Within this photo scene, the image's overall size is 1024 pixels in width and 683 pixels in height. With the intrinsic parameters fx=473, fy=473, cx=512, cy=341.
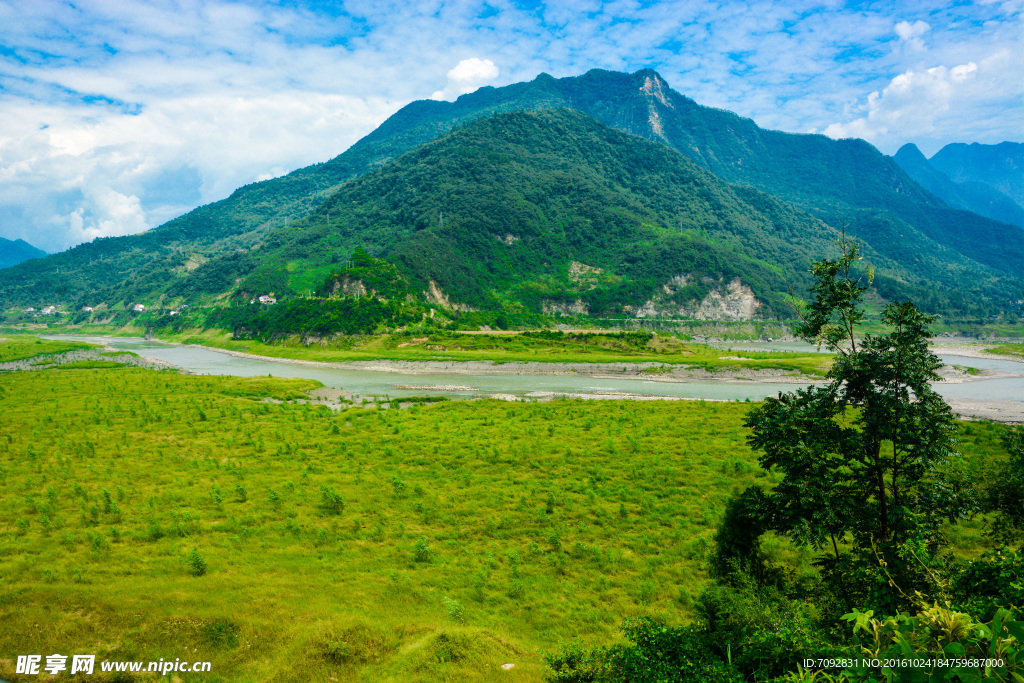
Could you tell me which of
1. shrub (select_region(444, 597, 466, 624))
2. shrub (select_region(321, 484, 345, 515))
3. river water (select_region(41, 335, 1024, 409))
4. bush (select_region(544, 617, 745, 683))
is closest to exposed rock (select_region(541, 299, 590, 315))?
river water (select_region(41, 335, 1024, 409))

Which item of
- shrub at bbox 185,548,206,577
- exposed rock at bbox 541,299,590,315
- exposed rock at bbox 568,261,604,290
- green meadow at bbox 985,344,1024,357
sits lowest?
shrub at bbox 185,548,206,577

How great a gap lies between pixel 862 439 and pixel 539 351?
77.7 metres

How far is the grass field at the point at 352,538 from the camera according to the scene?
453 inches

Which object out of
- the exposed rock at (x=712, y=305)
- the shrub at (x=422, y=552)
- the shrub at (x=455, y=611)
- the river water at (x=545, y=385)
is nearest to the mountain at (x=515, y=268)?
the exposed rock at (x=712, y=305)

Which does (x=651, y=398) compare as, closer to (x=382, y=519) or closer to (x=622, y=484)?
(x=622, y=484)

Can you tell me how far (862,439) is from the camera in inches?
379

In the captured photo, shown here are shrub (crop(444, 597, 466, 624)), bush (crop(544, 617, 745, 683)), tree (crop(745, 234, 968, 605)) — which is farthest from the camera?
shrub (crop(444, 597, 466, 624))

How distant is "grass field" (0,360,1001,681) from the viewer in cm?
1150

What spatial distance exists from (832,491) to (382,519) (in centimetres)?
1585

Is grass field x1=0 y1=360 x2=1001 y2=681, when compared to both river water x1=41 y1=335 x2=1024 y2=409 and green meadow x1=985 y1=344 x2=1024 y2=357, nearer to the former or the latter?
river water x1=41 y1=335 x2=1024 y2=409

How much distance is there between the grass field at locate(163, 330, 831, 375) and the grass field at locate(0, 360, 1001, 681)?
4174 cm

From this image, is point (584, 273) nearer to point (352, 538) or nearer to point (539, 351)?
point (539, 351)

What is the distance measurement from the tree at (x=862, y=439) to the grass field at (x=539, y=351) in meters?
64.4

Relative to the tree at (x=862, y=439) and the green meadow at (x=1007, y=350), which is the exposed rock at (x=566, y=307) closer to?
the green meadow at (x=1007, y=350)
